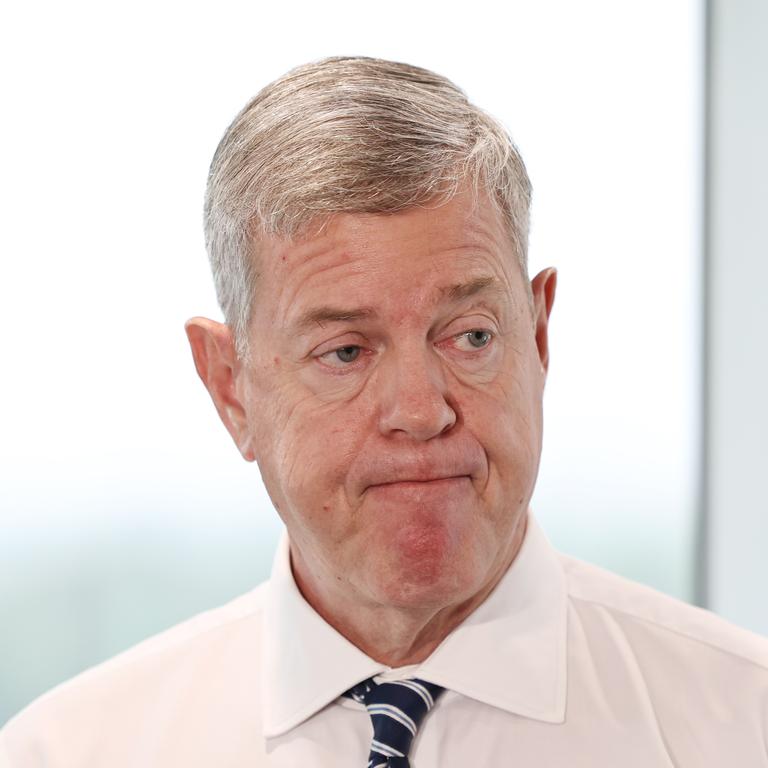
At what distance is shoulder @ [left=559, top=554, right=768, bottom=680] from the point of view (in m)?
1.51

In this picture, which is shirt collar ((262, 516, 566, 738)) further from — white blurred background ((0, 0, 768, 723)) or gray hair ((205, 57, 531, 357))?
white blurred background ((0, 0, 768, 723))

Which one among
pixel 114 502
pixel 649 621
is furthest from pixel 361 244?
pixel 114 502

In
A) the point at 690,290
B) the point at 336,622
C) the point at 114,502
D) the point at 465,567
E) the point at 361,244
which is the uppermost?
the point at 361,244

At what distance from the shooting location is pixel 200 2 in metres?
2.97

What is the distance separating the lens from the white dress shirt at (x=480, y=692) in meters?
1.44

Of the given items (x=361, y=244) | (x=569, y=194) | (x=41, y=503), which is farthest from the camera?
(x=569, y=194)

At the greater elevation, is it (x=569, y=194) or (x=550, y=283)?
(x=550, y=283)

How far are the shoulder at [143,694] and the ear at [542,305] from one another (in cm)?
57

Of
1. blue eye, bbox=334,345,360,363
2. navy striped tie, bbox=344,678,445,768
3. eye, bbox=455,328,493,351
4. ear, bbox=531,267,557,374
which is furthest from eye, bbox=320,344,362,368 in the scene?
navy striped tie, bbox=344,678,445,768

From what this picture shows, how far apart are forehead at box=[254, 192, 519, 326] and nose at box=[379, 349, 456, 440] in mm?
69

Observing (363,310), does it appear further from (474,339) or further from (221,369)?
(221,369)

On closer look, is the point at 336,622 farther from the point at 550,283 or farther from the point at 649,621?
the point at 550,283

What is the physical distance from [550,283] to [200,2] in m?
1.74

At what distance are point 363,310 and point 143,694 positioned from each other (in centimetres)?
69
